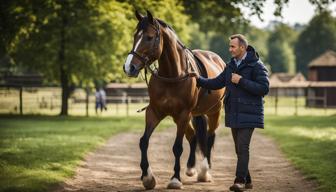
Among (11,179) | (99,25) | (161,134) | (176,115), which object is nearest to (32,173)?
(11,179)

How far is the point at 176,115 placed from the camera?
8.19m

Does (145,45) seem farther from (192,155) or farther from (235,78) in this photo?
(192,155)

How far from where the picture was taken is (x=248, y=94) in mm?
7430

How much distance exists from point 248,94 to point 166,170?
11.9ft

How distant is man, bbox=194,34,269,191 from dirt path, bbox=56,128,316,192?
95 cm

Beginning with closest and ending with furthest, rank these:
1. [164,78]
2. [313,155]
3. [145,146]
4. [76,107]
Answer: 1. [164,78]
2. [145,146]
3. [313,155]
4. [76,107]

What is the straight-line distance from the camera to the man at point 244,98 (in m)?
7.31

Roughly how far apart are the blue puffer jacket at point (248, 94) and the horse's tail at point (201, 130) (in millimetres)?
2274

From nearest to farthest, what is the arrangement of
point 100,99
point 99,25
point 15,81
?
point 99,25 → point 100,99 → point 15,81

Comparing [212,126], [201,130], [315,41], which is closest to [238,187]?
[201,130]

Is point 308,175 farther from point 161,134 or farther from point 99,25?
point 99,25

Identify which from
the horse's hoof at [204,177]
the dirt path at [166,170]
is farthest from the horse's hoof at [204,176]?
the dirt path at [166,170]

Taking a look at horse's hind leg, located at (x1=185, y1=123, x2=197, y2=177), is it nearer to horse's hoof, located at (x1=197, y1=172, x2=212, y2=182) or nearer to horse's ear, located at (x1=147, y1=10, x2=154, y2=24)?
horse's hoof, located at (x1=197, y1=172, x2=212, y2=182)

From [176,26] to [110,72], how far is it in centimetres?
569
